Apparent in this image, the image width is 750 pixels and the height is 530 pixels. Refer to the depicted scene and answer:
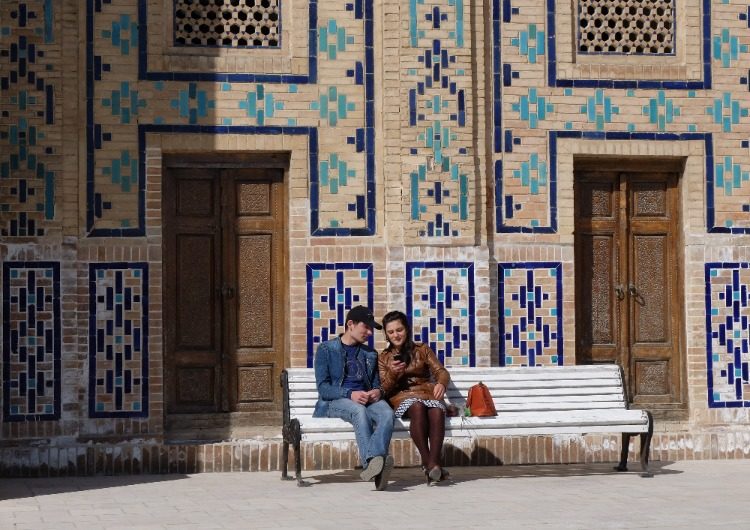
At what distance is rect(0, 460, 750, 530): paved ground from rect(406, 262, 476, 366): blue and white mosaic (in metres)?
1.03

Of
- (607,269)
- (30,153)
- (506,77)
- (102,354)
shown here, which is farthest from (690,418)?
(30,153)

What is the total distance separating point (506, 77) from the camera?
1259cm

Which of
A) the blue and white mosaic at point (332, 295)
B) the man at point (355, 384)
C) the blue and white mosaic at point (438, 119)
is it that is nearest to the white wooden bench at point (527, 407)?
the man at point (355, 384)

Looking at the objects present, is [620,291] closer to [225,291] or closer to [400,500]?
[225,291]

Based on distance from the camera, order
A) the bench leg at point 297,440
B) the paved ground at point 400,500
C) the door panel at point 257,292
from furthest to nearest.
A: the door panel at point 257,292
the bench leg at point 297,440
the paved ground at point 400,500

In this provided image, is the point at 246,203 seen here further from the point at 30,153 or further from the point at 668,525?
the point at 668,525

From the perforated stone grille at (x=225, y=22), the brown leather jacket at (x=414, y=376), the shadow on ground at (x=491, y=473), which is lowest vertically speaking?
the shadow on ground at (x=491, y=473)

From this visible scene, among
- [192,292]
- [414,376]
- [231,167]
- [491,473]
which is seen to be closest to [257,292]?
[192,292]

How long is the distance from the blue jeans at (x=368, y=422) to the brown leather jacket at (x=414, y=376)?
27 cm

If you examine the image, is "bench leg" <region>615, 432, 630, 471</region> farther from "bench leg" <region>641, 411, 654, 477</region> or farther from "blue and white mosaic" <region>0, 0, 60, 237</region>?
"blue and white mosaic" <region>0, 0, 60, 237</region>

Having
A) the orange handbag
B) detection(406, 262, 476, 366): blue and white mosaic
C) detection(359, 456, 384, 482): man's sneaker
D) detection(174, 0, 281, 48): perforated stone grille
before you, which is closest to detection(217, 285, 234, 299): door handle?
detection(406, 262, 476, 366): blue and white mosaic

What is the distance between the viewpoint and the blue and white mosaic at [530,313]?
12.4 m

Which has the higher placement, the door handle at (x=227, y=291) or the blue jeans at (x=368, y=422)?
the door handle at (x=227, y=291)

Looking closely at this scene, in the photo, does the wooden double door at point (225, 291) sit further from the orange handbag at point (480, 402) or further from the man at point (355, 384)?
the orange handbag at point (480, 402)
